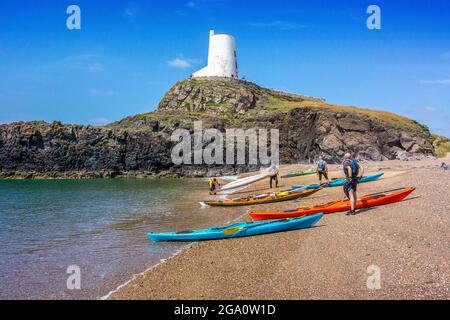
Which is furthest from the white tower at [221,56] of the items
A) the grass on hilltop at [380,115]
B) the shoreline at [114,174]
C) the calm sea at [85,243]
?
the calm sea at [85,243]

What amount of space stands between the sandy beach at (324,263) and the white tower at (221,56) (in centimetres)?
8371

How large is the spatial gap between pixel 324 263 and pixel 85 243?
9.79 m

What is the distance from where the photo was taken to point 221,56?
93875 millimetres

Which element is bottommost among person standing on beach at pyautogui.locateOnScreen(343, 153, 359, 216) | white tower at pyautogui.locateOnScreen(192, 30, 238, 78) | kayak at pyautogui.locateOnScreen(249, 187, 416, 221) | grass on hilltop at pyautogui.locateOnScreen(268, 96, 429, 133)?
kayak at pyautogui.locateOnScreen(249, 187, 416, 221)

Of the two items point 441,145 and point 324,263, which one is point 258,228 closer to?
point 324,263

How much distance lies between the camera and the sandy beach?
24.8 ft

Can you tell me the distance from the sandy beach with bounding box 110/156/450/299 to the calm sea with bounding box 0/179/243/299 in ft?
4.05

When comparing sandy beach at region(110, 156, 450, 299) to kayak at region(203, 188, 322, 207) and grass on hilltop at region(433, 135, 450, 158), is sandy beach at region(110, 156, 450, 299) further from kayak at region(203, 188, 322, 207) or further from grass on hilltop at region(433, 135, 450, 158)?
grass on hilltop at region(433, 135, 450, 158)

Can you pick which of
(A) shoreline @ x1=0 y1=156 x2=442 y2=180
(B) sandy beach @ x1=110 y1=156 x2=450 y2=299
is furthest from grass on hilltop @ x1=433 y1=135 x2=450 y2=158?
(B) sandy beach @ x1=110 y1=156 x2=450 y2=299

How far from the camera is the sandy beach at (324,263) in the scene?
7.55m

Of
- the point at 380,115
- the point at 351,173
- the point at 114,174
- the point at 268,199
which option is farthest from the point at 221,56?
the point at 351,173

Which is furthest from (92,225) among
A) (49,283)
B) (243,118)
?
(243,118)

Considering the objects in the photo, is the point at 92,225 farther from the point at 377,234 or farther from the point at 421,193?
the point at 421,193

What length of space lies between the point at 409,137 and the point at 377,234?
219 ft
